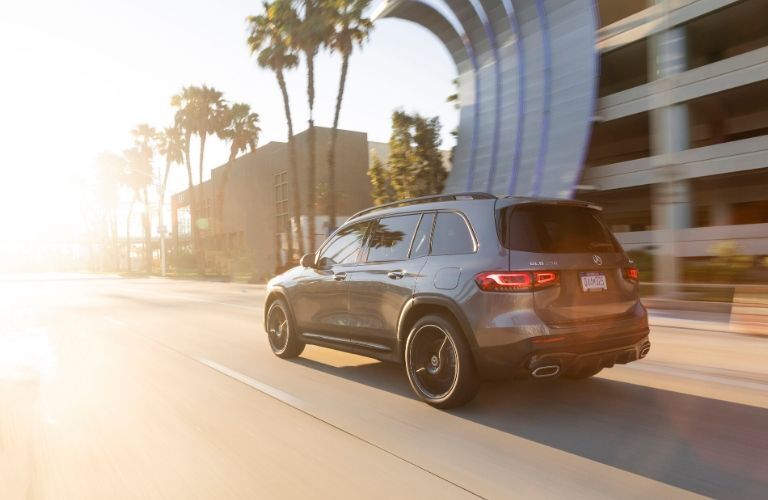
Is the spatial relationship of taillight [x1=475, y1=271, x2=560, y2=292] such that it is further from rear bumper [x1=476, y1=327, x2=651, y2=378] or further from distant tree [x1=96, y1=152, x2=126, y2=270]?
distant tree [x1=96, y1=152, x2=126, y2=270]

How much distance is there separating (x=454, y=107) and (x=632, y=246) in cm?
1302

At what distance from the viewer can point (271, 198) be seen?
5175cm

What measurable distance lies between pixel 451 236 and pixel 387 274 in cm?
75

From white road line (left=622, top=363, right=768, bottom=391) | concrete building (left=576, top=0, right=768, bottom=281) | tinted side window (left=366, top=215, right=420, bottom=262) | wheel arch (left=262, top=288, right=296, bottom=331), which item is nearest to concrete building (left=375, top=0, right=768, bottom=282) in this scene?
concrete building (left=576, top=0, right=768, bottom=281)

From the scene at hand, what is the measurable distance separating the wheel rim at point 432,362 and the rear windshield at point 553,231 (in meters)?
0.92

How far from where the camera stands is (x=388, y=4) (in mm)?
31625

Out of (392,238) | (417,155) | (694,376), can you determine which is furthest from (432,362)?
(417,155)

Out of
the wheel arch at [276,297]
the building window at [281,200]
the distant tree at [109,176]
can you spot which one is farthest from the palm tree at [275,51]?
the distant tree at [109,176]

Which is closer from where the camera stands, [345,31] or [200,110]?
[345,31]

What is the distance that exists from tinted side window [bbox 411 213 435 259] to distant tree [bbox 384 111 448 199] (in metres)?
26.7

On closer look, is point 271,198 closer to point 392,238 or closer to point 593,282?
point 392,238

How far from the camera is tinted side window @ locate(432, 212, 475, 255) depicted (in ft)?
15.5

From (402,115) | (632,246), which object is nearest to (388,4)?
(402,115)

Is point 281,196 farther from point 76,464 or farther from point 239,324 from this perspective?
point 76,464
